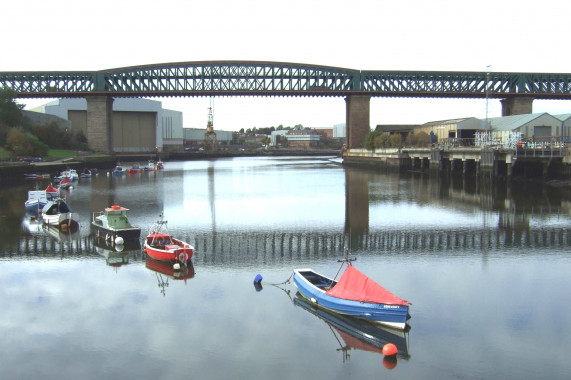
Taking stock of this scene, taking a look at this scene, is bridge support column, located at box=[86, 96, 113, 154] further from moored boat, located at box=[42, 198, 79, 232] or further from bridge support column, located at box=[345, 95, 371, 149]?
moored boat, located at box=[42, 198, 79, 232]

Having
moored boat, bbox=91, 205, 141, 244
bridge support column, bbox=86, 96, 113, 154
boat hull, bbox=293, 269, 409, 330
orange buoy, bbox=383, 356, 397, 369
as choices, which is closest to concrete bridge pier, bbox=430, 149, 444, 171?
moored boat, bbox=91, 205, 141, 244

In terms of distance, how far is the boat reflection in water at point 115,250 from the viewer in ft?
86.0

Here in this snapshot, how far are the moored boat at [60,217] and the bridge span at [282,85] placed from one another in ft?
259

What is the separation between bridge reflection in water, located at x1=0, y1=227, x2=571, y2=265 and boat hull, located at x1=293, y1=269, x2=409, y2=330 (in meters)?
6.69

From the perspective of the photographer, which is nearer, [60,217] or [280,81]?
[60,217]

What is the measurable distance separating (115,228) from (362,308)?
17279 millimetres

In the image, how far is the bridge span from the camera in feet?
368

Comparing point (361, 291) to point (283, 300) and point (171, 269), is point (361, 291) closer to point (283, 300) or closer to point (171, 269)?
point (283, 300)

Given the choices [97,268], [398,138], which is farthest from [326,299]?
[398,138]

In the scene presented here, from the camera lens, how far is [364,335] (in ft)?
55.3

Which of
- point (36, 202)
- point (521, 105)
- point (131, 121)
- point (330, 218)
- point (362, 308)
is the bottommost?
point (362, 308)

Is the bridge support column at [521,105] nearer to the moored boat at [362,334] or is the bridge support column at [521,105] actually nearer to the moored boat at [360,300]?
the moored boat at [360,300]

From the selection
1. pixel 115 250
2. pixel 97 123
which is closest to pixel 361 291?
pixel 115 250

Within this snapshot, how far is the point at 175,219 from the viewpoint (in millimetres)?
39188
